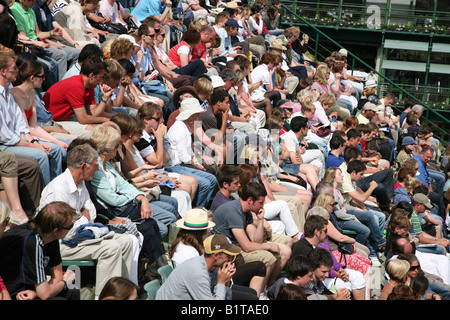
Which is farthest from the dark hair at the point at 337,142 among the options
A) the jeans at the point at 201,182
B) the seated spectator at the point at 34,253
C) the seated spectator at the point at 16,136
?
the seated spectator at the point at 34,253

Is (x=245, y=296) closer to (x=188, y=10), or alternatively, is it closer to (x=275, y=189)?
(x=275, y=189)

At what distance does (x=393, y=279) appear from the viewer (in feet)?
22.8

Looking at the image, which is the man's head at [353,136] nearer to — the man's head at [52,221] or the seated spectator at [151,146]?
the seated spectator at [151,146]

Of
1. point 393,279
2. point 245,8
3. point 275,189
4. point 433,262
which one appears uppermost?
point 245,8

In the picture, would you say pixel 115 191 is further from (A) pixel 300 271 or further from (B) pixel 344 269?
(B) pixel 344 269

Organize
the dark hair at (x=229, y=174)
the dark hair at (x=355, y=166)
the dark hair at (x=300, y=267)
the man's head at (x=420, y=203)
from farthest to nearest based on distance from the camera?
the man's head at (x=420, y=203) → the dark hair at (x=355, y=166) → the dark hair at (x=229, y=174) → the dark hair at (x=300, y=267)

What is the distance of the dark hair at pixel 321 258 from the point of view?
19.3 feet

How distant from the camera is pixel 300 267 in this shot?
550 centimetres

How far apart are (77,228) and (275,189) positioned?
140 inches

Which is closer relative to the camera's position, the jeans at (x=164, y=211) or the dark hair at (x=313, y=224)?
the jeans at (x=164, y=211)

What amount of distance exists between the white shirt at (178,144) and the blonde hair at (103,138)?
1.64 meters

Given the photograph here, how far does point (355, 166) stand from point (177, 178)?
3.16m
